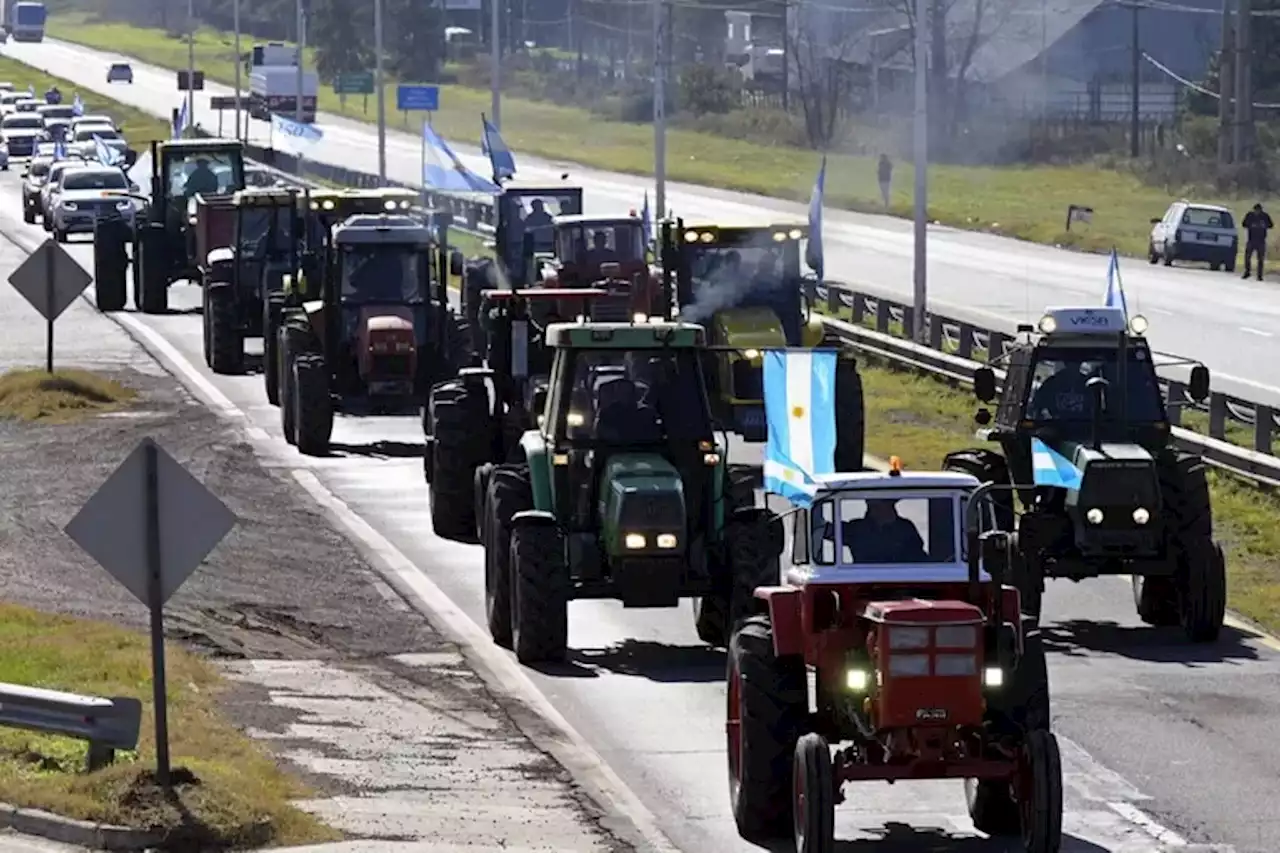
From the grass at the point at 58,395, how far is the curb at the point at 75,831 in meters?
20.6

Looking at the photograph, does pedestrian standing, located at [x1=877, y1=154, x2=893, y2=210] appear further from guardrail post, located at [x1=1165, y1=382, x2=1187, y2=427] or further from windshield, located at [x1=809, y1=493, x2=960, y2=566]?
windshield, located at [x1=809, y1=493, x2=960, y2=566]

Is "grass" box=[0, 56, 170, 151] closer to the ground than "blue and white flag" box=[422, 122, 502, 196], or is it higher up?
higher up

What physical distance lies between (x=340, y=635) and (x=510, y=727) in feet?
11.8

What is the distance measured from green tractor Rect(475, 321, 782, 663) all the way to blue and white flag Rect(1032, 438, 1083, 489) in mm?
2473

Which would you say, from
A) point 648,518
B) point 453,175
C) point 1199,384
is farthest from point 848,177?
point 648,518

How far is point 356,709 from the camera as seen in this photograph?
60.2 feet

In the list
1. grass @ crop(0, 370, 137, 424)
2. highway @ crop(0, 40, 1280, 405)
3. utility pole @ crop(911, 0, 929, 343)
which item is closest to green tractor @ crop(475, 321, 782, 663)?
grass @ crop(0, 370, 137, 424)

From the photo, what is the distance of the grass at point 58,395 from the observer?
3566 centimetres

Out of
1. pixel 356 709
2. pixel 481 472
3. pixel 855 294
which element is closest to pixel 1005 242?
pixel 855 294

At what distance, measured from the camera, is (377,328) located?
32.9m

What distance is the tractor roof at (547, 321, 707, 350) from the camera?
68.0 feet

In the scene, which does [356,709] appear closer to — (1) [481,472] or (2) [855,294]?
(1) [481,472]

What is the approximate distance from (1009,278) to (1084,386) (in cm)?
3570

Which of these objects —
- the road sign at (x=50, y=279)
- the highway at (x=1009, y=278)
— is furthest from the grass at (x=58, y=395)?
the highway at (x=1009, y=278)
